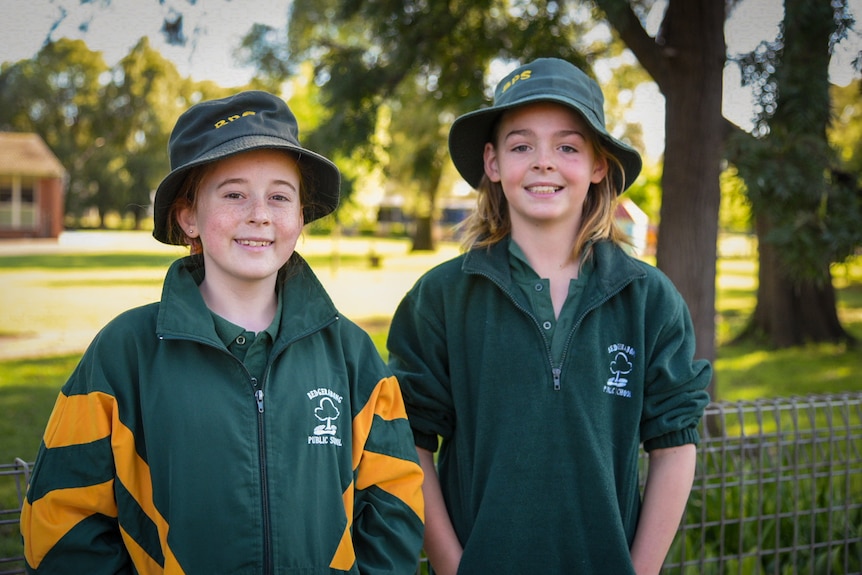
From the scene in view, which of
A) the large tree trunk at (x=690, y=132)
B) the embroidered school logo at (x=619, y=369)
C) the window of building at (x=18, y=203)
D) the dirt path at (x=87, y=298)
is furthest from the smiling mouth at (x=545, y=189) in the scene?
the window of building at (x=18, y=203)

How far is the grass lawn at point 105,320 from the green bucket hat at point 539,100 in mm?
1443

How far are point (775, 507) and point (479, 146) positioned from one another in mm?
Answer: 2292

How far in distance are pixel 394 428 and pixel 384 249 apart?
112ft

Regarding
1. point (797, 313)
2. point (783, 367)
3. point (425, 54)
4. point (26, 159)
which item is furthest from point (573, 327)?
point (26, 159)

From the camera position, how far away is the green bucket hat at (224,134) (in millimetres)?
1964

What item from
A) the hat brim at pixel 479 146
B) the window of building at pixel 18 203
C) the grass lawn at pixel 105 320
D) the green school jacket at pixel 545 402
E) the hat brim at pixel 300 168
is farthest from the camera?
the window of building at pixel 18 203

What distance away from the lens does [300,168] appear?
86.3 inches

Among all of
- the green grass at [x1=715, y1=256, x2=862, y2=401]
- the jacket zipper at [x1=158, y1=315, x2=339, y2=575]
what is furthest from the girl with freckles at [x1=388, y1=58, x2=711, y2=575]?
the green grass at [x1=715, y1=256, x2=862, y2=401]

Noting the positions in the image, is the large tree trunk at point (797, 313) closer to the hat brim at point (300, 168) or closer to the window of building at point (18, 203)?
the hat brim at point (300, 168)

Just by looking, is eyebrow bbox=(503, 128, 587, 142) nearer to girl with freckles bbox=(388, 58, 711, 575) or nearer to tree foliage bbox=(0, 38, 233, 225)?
girl with freckles bbox=(388, 58, 711, 575)

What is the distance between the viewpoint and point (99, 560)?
1.80 meters

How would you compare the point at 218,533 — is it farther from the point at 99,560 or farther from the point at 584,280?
the point at 584,280

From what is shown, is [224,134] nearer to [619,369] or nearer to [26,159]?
[619,369]

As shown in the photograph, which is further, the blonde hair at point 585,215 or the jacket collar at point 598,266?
the blonde hair at point 585,215
